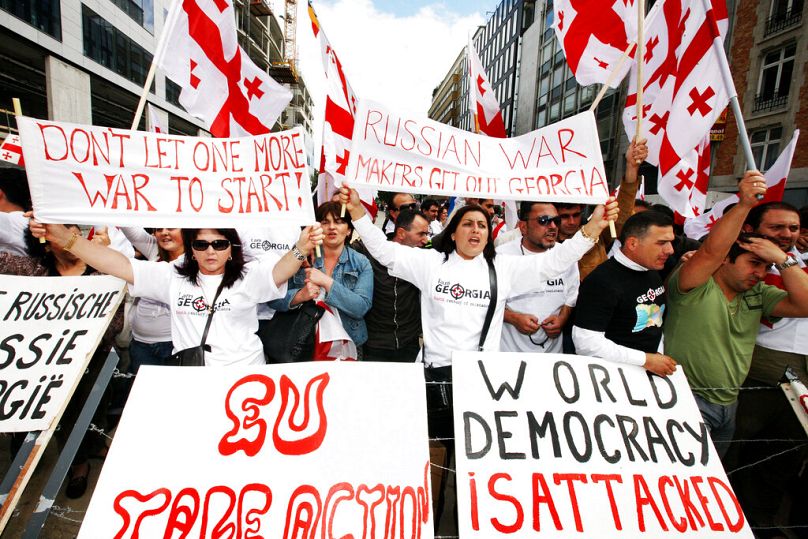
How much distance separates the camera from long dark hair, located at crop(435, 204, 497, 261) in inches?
111

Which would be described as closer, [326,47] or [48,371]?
[48,371]

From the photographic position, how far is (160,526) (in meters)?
1.65

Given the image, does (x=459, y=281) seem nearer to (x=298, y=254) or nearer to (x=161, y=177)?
(x=298, y=254)

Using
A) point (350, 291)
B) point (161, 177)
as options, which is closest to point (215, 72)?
point (161, 177)

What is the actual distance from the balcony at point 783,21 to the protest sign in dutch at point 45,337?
24497 mm

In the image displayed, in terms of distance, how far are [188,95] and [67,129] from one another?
4.42ft

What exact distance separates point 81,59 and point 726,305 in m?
22.5

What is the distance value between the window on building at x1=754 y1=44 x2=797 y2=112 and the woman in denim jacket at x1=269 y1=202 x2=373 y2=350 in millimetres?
22261

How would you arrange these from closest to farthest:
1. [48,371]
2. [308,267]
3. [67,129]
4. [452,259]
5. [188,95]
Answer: [48,371] < [67,129] < [452,259] < [308,267] < [188,95]

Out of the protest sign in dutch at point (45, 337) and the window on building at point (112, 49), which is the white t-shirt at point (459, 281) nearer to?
the protest sign in dutch at point (45, 337)

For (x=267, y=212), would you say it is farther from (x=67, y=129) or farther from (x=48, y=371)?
(x=48, y=371)

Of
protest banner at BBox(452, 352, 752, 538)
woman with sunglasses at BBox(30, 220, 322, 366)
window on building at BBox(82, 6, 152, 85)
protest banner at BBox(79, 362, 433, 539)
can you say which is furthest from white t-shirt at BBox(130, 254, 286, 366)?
window on building at BBox(82, 6, 152, 85)

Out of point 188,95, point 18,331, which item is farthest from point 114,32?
point 18,331

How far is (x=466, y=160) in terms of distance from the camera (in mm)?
3107
